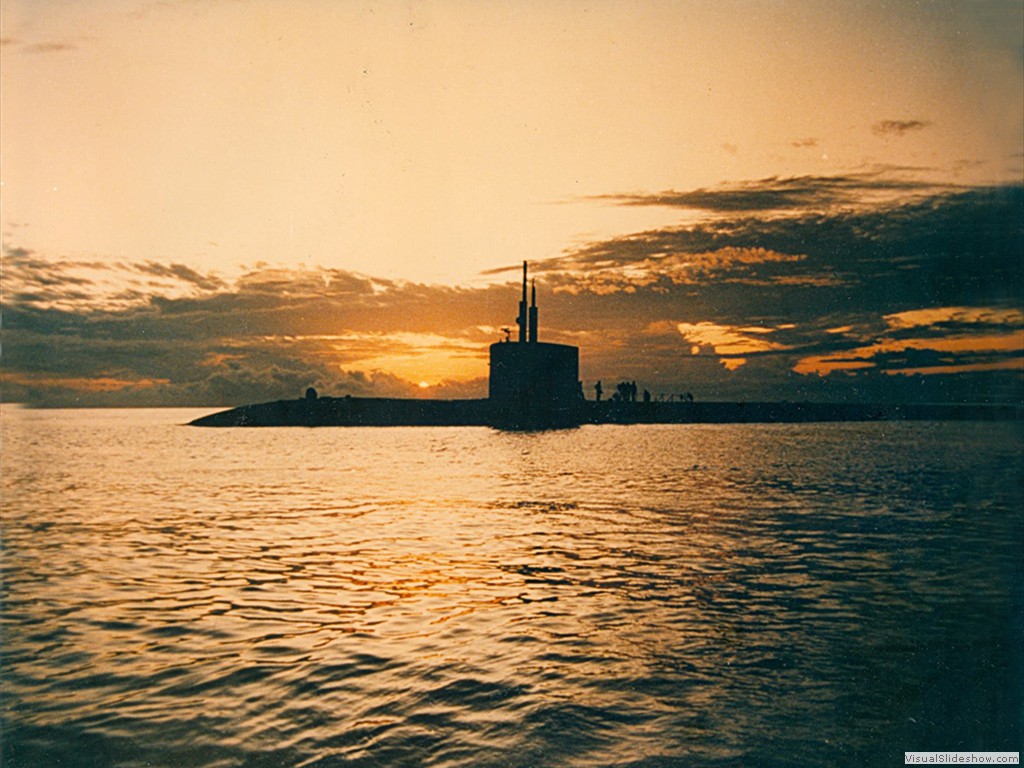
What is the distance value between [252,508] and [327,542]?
8547mm

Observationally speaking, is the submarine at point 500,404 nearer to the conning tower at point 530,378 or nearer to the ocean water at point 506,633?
the conning tower at point 530,378

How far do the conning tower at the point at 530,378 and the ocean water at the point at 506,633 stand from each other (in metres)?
61.9

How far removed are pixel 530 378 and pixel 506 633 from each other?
265 ft

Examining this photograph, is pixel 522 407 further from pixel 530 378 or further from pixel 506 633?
pixel 506 633

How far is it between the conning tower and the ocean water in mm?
61902

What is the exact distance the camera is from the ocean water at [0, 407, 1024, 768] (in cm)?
944

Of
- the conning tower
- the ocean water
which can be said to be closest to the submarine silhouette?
the conning tower

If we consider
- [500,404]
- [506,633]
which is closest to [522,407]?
[500,404]

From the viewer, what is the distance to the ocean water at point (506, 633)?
944 cm

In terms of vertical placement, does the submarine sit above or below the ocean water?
above

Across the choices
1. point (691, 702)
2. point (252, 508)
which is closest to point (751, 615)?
point (691, 702)

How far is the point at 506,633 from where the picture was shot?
1348 cm

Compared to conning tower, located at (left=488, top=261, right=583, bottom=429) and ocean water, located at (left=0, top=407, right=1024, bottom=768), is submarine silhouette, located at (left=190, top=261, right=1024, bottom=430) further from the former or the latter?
ocean water, located at (left=0, top=407, right=1024, bottom=768)

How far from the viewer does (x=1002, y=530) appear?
27203 millimetres
